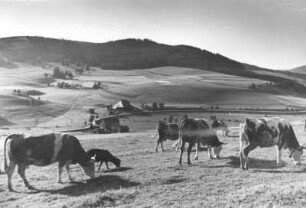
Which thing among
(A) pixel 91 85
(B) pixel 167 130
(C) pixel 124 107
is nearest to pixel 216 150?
(B) pixel 167 130

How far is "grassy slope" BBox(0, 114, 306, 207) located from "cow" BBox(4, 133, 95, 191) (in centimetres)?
87

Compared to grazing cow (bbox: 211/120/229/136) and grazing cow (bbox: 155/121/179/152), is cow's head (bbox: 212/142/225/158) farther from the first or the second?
grazing cow (bbox: 211/120/229/136)

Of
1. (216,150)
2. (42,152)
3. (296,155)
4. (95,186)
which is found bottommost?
(95,186)

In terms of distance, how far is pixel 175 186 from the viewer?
16.8 meters

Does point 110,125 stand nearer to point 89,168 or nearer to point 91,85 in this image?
point 89,168

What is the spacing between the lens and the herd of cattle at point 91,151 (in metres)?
19.2

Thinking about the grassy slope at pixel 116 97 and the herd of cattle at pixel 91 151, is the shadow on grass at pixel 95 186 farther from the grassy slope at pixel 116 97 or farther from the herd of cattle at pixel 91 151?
the grassy slope at pixel 116 97

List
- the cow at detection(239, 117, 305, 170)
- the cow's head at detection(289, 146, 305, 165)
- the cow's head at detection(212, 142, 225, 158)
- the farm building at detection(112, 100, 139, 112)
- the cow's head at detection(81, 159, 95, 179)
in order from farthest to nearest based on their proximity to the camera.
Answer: the farm building at detection(112, 100, 139, 112), the cow's head at detection(212, 142, 225, 158), the cow's head at detection(289, 146, 305, 165), the cow at detection(239, 117, 305, 170), the cow's head at detection(81, 159, 95, 179)

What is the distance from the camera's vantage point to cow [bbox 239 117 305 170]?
69.6ft

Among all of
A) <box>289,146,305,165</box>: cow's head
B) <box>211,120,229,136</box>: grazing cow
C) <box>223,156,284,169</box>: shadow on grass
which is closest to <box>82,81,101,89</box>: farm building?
<box>211,120,229,136</box>: grazing cow

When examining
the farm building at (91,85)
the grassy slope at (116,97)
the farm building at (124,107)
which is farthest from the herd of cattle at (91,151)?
the farm building at (91,85)

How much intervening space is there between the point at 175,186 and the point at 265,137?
7593mm

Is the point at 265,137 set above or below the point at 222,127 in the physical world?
above

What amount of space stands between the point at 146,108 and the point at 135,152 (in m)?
79.6
